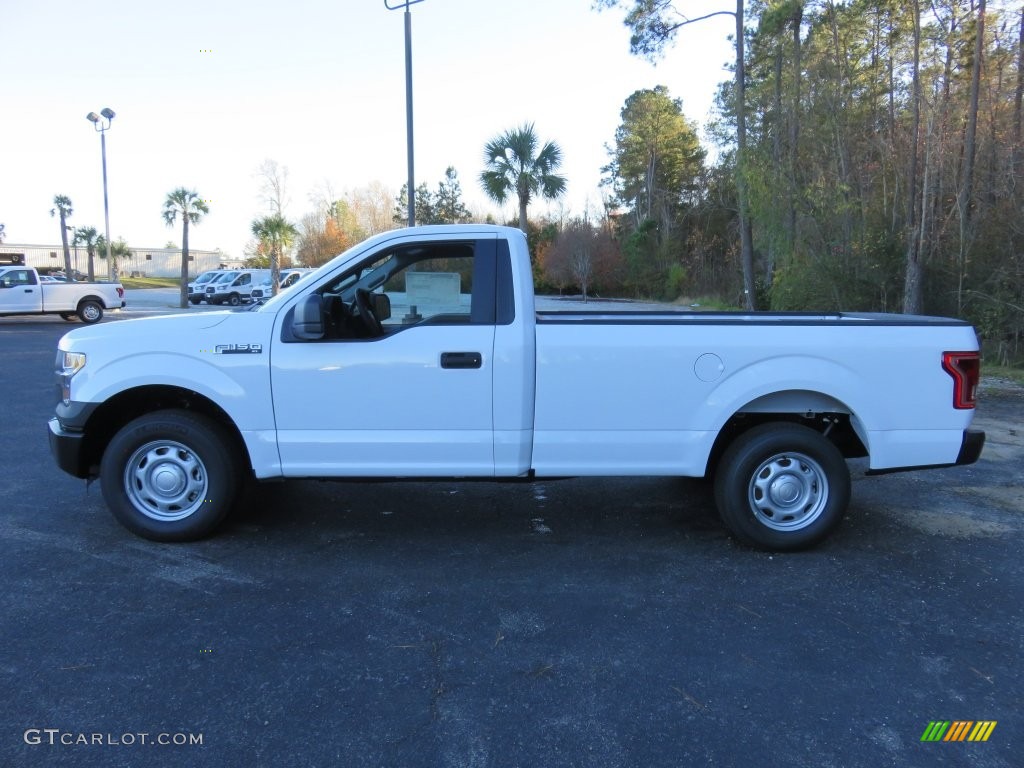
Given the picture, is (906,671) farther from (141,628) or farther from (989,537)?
(141,628)

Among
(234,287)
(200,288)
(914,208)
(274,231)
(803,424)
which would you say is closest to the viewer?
(803,424)

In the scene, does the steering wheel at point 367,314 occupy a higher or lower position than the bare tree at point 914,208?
lower

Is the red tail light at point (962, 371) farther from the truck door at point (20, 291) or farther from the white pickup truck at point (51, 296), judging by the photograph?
the truck door at point (20, 291)

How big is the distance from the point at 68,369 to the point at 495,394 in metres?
2.74

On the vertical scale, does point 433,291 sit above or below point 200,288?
below

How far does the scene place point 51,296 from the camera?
866 inches

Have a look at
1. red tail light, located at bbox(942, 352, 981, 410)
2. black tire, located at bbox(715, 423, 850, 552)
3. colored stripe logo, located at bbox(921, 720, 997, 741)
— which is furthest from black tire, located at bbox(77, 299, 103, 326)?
colored stripe logo, located at bbox(921, 720, 997, 741)

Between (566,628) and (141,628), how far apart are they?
2.11 metres

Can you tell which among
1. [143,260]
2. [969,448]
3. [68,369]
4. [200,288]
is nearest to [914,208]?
[969,448]

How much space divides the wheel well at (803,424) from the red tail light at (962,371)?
0.61 metres

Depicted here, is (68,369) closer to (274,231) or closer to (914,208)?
(914,208)

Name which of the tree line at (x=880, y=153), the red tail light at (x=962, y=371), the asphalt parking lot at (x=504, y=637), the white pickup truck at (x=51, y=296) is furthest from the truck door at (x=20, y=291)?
the red tail light at (x=962, y=371)

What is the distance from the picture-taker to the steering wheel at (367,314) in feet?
14.8

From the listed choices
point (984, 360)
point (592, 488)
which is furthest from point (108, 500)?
point (984, 360)
